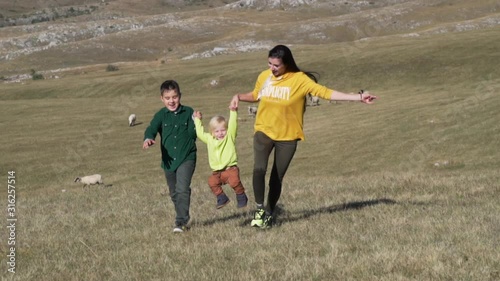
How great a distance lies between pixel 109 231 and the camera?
11477 mm

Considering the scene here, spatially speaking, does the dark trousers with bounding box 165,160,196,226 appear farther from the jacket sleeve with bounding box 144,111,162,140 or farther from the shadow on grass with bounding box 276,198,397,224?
the shadow on grass with bounding box 276,198,397,224

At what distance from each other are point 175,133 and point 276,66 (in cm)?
211

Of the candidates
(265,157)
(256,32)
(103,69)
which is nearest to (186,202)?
(265,157)

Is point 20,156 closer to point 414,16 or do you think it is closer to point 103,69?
point 103,69

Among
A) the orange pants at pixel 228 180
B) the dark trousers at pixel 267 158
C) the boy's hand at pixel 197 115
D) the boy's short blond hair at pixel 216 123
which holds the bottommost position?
the orange pants at pixel 228 180

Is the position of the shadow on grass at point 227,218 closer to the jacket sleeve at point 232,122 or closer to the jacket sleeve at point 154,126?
the jacket sleeve at point 232,122

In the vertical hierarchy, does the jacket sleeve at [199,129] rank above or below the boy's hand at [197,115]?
below

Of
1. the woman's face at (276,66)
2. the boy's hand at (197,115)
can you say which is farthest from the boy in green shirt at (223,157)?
the woman's face at (276,66)

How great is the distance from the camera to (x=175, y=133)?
1073cm

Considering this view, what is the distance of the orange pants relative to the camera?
11.7m

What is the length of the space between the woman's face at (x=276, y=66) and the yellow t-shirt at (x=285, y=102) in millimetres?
82

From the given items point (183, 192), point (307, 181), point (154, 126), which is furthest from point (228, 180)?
point (307, 181)

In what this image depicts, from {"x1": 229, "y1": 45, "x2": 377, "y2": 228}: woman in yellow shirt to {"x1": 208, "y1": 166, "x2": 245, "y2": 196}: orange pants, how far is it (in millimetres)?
1006

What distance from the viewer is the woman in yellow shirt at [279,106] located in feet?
33.6
